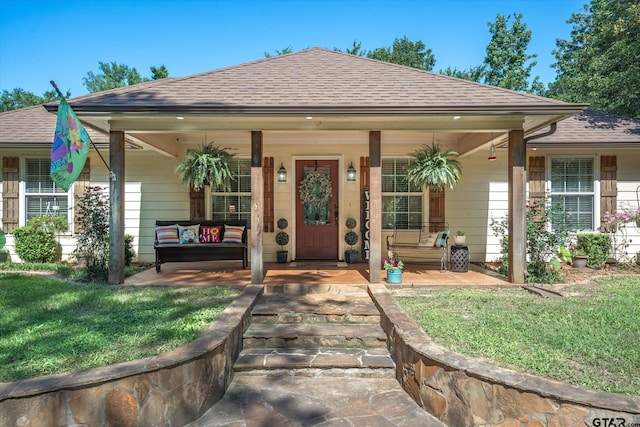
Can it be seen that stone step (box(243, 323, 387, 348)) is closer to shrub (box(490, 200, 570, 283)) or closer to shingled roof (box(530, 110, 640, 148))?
shrub (box(490, 200, 570, 283))

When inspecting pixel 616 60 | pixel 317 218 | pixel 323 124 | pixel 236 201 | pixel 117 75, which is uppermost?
pixel 117 75

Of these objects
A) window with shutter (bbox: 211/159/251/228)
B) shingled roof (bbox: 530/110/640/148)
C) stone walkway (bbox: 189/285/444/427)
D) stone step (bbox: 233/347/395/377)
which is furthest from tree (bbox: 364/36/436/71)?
stone step (bbox: 233/347/395/377)

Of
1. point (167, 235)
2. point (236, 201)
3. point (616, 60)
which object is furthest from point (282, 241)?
point (616, 60)

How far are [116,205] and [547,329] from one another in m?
5.34

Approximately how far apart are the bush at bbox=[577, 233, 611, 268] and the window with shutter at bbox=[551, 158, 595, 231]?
46 cm

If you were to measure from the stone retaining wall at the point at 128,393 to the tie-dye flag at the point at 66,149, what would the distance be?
2.37m

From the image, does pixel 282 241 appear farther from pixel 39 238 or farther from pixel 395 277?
pixel 39 238

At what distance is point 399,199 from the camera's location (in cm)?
782

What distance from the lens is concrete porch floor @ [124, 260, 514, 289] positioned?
5527 mm

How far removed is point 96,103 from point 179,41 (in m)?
13.5

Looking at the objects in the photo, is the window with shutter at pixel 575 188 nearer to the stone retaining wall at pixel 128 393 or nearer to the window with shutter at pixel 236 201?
the window with shutter at pixel 236 201

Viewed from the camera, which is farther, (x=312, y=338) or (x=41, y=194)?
(x=41, y=194)

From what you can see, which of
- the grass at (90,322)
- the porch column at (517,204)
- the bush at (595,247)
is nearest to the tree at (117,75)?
the grass at (90,322)

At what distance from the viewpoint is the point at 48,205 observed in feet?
25.4
